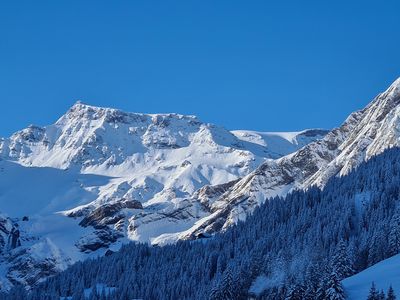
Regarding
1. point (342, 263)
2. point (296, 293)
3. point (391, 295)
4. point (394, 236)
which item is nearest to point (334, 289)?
point (391, 295)

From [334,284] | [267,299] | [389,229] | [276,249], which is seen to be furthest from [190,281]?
[334,284]

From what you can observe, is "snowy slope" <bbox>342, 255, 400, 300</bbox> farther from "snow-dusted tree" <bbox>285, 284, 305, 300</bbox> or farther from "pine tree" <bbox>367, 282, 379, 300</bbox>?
"snow-dusted tree" <bbox>285, 284, 305, 300</bbox>

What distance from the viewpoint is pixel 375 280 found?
13700 centimetres

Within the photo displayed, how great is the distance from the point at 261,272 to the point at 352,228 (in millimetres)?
23727

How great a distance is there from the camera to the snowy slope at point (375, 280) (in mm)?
131500

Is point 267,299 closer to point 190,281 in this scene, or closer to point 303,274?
point 303,274

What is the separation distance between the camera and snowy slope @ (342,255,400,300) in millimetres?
131500

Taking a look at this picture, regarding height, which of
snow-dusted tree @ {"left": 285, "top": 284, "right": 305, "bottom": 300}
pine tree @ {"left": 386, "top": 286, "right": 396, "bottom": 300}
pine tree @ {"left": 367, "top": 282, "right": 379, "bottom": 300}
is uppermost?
snow-dusted tree @ {"left": 285, "top": 284, "right": 305, "bottom": 300}

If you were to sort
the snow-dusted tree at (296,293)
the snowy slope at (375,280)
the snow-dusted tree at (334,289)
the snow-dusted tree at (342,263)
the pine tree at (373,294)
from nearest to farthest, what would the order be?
the pine tree at (373,294), the snow-dusted tree at (334,289), the snowy slope at (375,280), the snow-dusted tree at (296,293), the snow-dusted tree at (342,263)

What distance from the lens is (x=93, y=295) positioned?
200 m

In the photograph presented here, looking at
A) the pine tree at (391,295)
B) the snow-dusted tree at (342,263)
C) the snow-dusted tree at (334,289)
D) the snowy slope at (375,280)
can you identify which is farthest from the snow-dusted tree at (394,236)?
the pine tree at (391,295)

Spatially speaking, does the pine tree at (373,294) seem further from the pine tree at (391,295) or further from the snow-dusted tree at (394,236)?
the snow-dusted tree at (394,236)

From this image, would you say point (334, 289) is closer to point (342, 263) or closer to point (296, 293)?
point (296, 293)

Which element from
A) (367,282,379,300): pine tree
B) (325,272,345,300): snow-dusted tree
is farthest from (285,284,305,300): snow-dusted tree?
(367,282,379,300): pine tree
